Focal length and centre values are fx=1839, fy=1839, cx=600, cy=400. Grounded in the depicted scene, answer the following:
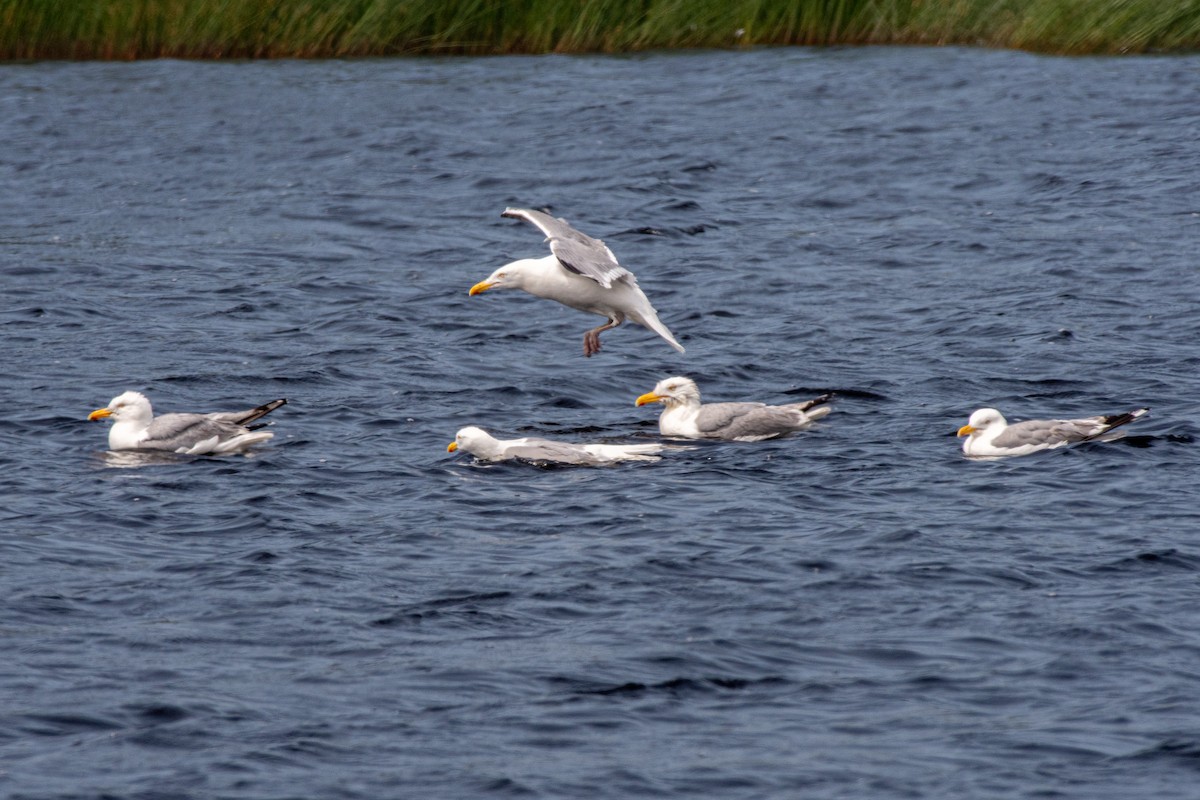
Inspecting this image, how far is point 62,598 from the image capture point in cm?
1148

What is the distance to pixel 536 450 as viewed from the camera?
47.9ft

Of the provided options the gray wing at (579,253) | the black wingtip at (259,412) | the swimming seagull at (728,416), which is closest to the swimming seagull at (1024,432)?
the swimming seagull at (728,416)

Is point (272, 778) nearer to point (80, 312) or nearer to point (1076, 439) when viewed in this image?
point (1076, 439)

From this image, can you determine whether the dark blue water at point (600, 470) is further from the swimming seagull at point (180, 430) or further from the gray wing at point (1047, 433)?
the swimming seagull at point (180, 430)

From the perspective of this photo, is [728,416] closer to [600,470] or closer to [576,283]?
→ [600,470]

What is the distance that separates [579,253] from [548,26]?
17.4 metres

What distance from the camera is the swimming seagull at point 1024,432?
14.5 metres

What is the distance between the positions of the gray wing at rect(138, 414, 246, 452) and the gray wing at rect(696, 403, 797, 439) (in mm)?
3886

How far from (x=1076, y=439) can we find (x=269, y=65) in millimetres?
21028

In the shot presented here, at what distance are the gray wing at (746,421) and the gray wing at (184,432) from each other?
3.89 m

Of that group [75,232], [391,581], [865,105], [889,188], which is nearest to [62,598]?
[391,581]

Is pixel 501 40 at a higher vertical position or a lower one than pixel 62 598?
higher

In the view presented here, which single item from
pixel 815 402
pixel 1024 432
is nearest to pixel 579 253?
pixel 815 402

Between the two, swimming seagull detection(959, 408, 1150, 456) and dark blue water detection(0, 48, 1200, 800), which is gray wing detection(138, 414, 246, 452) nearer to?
dark blue water detection(0, 48, 1200, 800)
